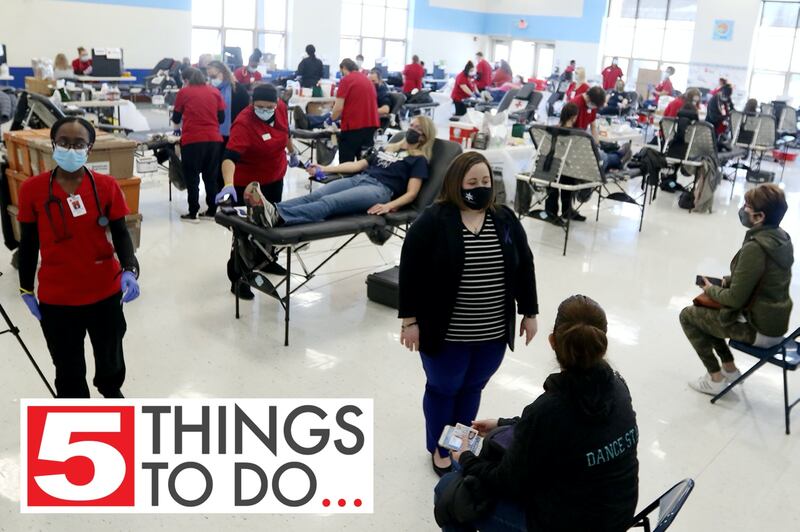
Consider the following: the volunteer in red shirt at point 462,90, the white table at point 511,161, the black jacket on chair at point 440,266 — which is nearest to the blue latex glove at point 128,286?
the black jacket on chair at point 440,266

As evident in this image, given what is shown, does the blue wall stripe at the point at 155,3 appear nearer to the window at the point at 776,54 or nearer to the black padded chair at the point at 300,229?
the black padded chair at the point at 300,229

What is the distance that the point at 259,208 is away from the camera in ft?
12.2

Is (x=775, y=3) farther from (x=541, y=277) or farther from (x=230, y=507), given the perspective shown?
(x=230, y=507)

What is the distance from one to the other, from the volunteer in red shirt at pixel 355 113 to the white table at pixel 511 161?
118 cm

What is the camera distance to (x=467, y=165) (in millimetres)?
2430

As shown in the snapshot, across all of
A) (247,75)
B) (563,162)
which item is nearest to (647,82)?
(247,75)

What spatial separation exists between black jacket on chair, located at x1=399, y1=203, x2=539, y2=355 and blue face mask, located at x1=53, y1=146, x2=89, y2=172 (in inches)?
42.8

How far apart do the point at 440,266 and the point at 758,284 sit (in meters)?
1.58

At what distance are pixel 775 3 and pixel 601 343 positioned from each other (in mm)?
17263

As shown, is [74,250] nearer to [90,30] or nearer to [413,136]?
[413,136]

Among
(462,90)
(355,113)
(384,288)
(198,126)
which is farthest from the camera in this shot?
(462,90)

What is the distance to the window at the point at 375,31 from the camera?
17.8 metres

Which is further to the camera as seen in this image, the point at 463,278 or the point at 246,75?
the point at 246,75

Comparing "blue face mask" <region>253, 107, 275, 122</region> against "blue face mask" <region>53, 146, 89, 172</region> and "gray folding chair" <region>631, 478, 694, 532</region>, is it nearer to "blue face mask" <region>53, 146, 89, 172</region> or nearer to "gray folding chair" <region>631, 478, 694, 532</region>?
"blue face mask" <region>53, 146, 89, 172</region>
